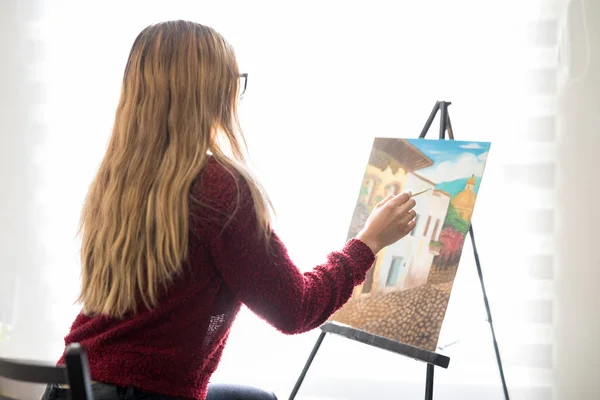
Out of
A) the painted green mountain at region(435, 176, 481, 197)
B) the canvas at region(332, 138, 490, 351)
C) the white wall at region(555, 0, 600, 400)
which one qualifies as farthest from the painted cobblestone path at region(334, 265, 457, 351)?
the white wall at region(555, 0, 600, 400)

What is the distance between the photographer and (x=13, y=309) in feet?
10.1

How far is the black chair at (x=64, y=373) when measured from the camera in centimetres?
94

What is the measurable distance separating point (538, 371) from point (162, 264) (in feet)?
6.73

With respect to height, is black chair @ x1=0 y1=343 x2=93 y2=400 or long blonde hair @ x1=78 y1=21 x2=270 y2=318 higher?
long blonde hair @ x1=78 y1=21 x2=270 y2=318

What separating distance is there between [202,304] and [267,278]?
0.13m

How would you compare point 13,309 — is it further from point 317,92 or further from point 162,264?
point 162,264

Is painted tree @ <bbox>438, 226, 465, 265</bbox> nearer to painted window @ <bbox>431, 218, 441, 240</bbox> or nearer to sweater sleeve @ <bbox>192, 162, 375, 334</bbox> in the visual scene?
painted window @ <bbox>431, 218, 441, 240</bbox>

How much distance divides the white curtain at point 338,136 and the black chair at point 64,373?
79.1 inches

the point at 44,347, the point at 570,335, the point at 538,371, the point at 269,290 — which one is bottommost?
the point at 44,347

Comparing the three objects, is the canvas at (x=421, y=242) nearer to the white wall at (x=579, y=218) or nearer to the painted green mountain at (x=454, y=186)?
the painted green mountain at (x=454, y=186)

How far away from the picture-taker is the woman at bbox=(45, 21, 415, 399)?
1.20 m

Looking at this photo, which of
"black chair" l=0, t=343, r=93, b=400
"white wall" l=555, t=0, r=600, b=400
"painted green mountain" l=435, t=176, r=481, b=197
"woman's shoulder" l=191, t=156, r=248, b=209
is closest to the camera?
"black chair" l=0, t=343, r=93, b=400

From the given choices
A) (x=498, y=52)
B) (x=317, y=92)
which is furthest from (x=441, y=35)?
(x=317, y=92)

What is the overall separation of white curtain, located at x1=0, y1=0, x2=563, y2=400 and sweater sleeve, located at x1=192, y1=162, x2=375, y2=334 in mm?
1649
